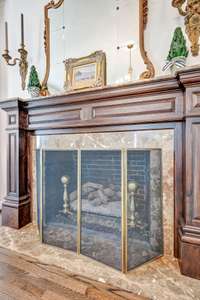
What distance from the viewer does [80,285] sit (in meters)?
1.35

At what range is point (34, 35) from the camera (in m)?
2.44

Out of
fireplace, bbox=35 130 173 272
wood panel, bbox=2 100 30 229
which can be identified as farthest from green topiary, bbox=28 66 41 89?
fireplace, bbox=35 130 173 272

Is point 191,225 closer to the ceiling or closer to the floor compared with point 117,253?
closer to the ceiling

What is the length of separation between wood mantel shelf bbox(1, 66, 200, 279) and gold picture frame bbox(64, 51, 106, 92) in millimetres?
A: 201

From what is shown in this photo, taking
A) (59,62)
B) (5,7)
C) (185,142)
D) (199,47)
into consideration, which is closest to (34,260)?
(185,142)

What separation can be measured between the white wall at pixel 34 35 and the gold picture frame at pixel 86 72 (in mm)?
347

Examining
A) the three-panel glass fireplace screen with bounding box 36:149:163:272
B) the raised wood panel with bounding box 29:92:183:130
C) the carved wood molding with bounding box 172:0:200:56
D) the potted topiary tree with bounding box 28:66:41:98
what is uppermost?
the carved wood molding with bounding box 172:0:200:56

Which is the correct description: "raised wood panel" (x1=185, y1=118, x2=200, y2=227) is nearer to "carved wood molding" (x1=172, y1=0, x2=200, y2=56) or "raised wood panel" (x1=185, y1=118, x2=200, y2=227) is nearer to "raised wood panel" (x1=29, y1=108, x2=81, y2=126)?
"carved wood molding" (x1=172, y1=0, x2=200, y2=56)

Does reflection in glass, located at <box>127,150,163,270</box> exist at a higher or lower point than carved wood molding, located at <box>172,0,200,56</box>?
lower

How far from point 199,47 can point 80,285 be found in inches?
77.4

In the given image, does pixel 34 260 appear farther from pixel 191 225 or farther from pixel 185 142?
pixel 185 142

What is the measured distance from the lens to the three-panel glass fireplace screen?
60.5 inches

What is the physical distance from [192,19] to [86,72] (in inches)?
39.3

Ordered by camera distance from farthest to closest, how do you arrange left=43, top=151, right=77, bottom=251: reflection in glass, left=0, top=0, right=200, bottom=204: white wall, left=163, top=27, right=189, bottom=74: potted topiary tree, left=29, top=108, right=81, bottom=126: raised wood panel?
1. left=29, top=108, right=81, bottom=126: raised wood panel
2. left=43, top=151, right=77, bottom=251: reflection in glass
3. left=0, top=0, right=200, bottom=204: white wall
4. left=163, top=27, right=189, bottom=74: potted topiary tree
